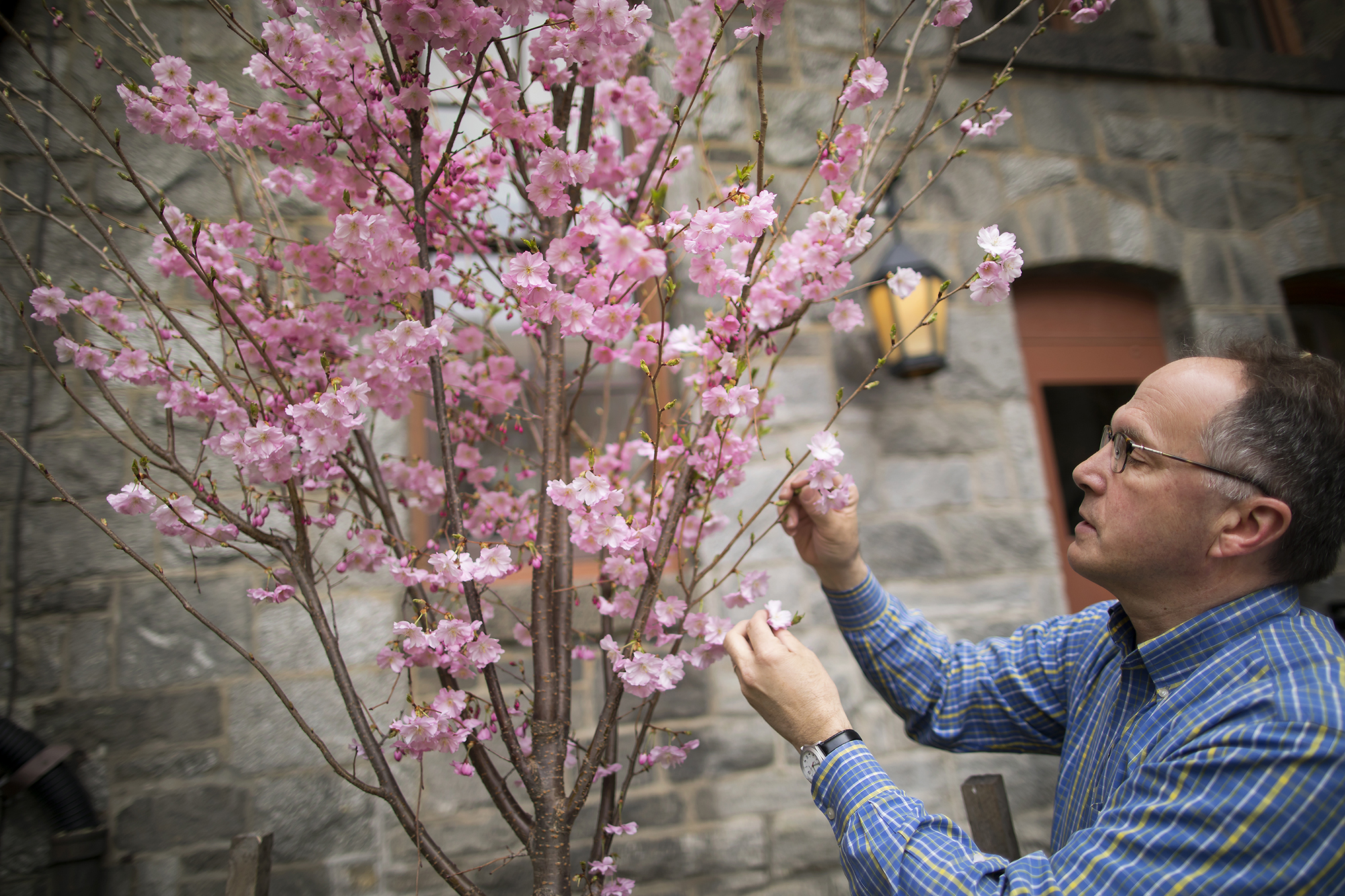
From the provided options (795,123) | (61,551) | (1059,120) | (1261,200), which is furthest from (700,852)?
(1261,200)

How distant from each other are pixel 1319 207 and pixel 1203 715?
3226 mm

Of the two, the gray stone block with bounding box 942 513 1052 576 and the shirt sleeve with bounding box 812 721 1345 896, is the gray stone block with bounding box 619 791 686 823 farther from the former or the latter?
the shirt sleeve with bounding box 812 721 1345 896

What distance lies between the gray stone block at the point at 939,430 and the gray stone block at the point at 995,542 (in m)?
0.25

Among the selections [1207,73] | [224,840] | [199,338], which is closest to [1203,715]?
[224,840]

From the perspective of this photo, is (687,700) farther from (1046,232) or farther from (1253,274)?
(1253,274)

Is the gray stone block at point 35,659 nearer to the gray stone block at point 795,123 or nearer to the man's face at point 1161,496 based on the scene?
the man's face at point 1161,496

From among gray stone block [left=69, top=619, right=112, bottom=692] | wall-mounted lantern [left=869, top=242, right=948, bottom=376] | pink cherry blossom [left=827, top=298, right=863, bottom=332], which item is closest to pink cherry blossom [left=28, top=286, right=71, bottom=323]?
gray stone block [left=69, top=619, right=112, bottom=692]

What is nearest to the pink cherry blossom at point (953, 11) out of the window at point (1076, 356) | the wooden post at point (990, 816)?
the wooden post at point (990, 816)

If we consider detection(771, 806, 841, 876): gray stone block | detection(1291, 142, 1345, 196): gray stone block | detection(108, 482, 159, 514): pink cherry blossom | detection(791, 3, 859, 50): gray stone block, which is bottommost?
detection(771, 806, 841, 876): gray stone block

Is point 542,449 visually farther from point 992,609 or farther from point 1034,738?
point 992,609

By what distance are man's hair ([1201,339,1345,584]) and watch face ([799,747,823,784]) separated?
2.23 feet

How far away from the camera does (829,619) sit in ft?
7.70

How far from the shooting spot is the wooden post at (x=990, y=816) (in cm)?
134

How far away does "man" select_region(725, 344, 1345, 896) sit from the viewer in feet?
2.71
